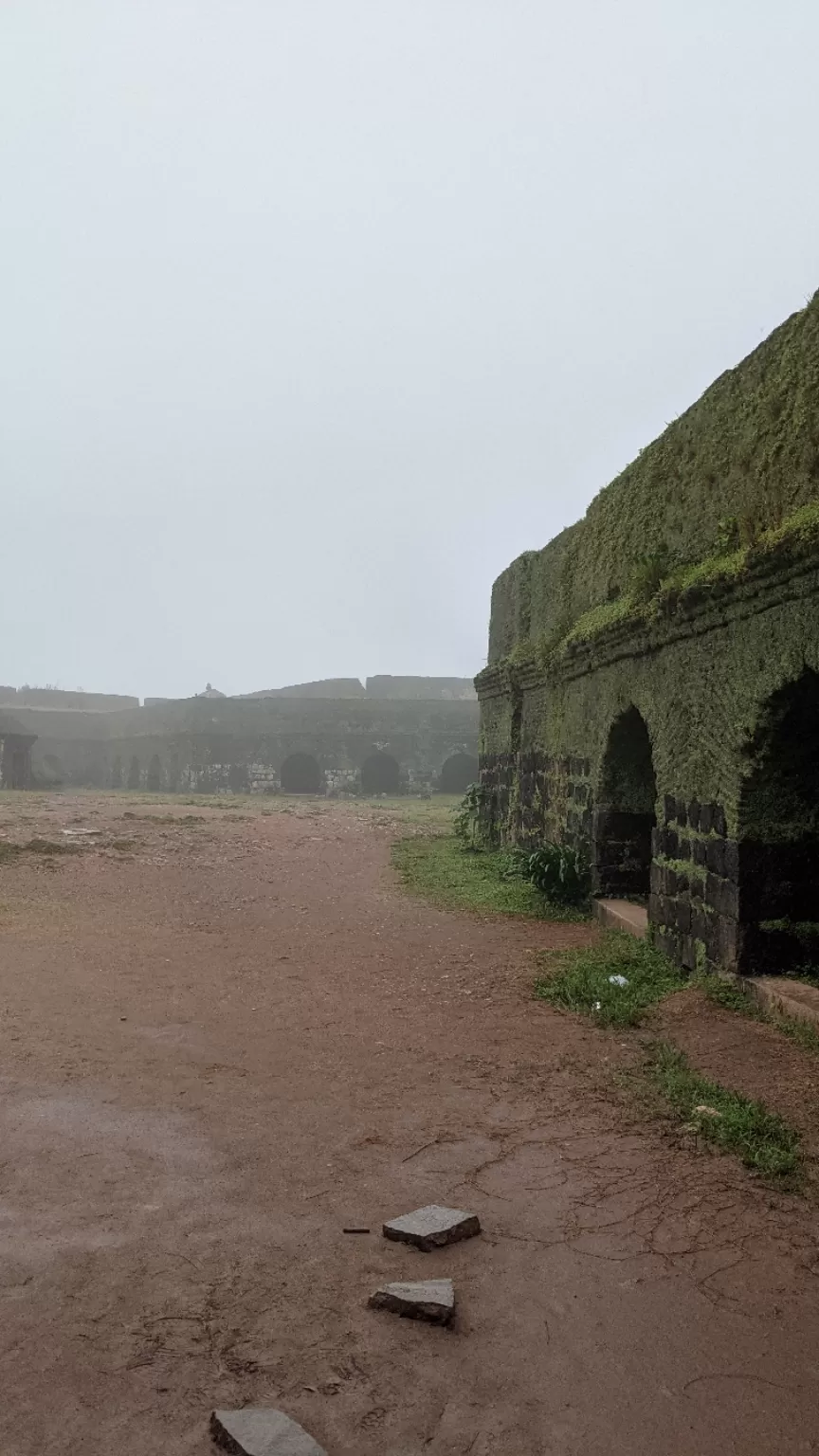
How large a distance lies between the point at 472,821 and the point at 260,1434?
11883 mm

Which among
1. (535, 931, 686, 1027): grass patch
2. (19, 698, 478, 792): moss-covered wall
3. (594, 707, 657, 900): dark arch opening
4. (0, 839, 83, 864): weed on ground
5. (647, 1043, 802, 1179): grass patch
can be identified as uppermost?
(19, 698, 478, 792): moss-covered wall

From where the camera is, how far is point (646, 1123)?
12.3 ft

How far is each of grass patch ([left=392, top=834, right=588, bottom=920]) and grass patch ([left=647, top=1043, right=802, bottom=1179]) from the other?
4.14m

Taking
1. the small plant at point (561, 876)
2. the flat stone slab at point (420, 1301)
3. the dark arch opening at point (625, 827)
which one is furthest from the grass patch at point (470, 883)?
the flat stone slab at point (420, 1301)

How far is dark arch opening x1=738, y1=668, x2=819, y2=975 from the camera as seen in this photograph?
5348mm

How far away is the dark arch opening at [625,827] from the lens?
8203 millimetres

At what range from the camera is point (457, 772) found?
30.3m

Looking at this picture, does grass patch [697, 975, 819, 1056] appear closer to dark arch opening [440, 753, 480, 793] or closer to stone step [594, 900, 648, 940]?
stone step [594, 900, 648, 940]

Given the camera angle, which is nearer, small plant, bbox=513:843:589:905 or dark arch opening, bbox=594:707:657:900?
dark arch opening, bbox=594:707:657:900

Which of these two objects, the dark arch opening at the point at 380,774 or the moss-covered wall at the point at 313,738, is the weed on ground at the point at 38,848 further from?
the dark arch opening at the point at 380,774

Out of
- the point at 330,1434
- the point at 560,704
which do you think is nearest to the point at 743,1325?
the point at 330,1434

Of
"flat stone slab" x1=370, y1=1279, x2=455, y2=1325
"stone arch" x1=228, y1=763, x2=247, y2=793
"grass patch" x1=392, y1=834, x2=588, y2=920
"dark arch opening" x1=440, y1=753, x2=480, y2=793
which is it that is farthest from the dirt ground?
"stone arch" x1=228, y1=763, x2=247, y2=793

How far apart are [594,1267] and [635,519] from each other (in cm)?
630

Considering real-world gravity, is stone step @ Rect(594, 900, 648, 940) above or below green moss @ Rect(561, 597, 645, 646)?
below
